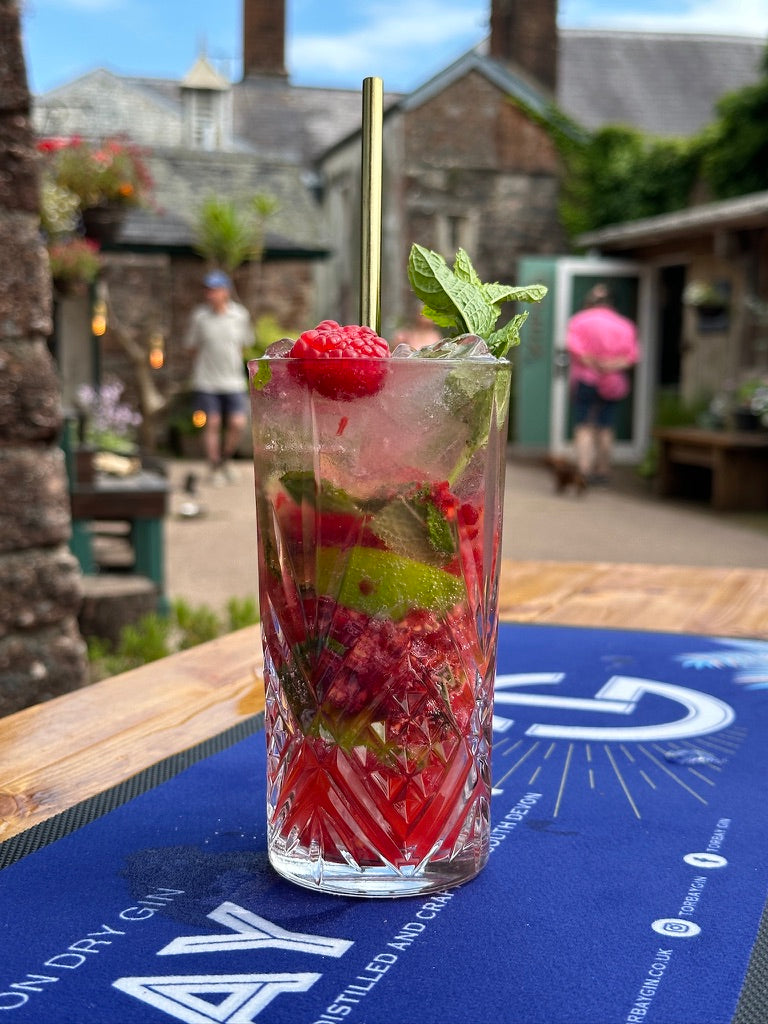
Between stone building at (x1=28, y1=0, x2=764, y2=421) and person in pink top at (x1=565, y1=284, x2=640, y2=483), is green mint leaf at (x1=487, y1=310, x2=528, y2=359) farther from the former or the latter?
stone building at (x1=28, y1=0, x2=764, y2=421)

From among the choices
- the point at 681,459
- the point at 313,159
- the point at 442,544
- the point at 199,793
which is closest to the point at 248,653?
the point at 199,793

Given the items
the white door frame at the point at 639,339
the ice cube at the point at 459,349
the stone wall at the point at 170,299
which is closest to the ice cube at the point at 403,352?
the ice cube at the point at 459,349

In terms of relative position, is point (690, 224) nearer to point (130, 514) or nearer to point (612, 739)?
point (130, 514)

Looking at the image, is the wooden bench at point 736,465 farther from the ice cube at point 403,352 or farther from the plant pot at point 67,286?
the ice cube at point 403,352

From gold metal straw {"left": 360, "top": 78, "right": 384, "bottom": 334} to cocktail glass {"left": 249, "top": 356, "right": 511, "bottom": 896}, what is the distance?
89mm

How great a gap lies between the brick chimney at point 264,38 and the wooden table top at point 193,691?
22.4 meters

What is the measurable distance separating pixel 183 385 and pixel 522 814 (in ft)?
45.5

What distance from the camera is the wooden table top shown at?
0.98 meters

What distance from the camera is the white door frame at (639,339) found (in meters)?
12.8

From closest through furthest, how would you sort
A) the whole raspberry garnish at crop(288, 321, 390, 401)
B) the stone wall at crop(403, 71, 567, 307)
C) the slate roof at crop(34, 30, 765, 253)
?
the whole raspberry garnish at crop(288, 321, 390, 401), the stone wall at crop(403, 71, 567, 307), the slate roof at crop(34, 30, 765, 253)

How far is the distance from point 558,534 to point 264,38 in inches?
696

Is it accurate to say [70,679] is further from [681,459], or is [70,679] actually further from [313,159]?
[313,159]

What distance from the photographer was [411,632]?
783 mm

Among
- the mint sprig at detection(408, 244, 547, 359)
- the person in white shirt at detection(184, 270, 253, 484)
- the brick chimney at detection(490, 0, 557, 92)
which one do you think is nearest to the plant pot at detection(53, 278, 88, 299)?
the person in white shirt at detection(184, 270, 253, 484)
